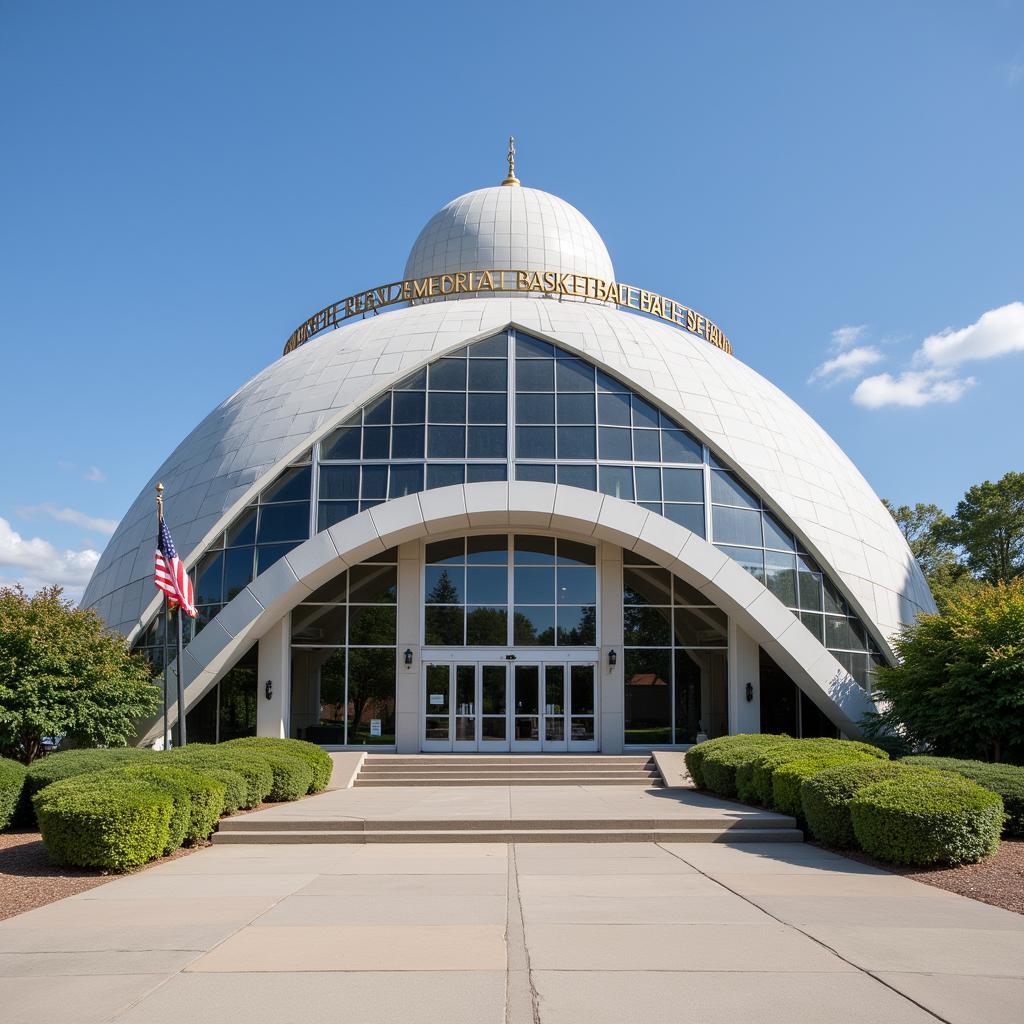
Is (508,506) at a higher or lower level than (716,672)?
higher

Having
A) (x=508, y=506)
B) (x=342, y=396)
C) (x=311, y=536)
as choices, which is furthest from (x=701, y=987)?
(x=342, y=396)

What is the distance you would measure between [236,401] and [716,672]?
17377mm

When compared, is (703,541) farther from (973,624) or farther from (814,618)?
(973,624)

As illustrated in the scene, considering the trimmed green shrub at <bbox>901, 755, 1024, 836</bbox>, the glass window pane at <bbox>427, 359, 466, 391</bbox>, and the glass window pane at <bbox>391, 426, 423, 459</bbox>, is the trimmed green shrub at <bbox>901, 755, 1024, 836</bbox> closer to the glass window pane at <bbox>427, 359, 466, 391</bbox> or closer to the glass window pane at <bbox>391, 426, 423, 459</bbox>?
the glass window pane at <bbox>391, 426, 423, 459</bbox>

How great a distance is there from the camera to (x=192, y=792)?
1457 centimetres

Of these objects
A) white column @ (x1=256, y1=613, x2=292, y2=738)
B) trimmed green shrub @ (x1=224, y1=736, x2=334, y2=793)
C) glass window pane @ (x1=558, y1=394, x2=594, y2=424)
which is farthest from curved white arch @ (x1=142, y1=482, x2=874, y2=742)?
trimmed green shrub @ (x1=224, y1=736, x2=334, y2=793)

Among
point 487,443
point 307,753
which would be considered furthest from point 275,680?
point 487,443

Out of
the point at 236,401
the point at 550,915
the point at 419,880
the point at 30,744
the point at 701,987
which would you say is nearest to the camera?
the point at 701,987

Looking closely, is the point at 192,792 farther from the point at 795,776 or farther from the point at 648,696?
the point at 648,696

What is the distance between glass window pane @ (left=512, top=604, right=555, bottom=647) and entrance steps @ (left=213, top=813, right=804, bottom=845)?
12117 millimetres

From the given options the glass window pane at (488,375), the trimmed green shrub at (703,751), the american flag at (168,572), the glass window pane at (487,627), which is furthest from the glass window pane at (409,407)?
the trimmed green shrub at (703,751)

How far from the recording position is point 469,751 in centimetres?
2781

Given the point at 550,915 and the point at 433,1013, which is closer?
the point at 433,1013

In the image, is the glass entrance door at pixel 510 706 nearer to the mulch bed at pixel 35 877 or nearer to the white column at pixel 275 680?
the white column at pixel 275 680
